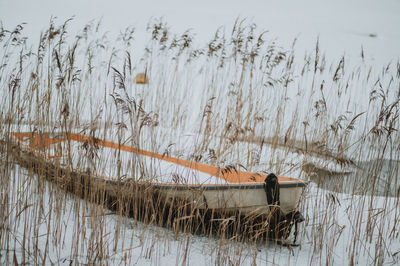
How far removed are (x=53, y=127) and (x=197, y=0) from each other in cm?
2526

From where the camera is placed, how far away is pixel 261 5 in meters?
26.1

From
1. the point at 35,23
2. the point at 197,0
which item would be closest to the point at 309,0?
the point at 197,0

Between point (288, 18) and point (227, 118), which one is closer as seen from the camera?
point (227, 118)

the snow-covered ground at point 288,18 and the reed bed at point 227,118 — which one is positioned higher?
the snow-covered ground at point 288,18

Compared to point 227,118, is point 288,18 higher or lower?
higher

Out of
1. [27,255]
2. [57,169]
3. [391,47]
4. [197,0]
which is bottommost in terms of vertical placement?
[27,255]

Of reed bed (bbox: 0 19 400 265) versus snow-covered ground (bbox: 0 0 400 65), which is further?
snow-covered ground (bbox: 0 0 400 65)

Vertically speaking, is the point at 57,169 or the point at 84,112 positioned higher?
the point at 84,112

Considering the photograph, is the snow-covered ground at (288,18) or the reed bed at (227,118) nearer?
the reed bed at (227,118)

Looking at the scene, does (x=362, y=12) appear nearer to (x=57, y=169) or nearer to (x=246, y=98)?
(x=246, y=98)

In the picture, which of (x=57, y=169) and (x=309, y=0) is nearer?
(x=57, y=169)

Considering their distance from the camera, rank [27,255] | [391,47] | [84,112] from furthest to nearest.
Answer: [391,47]
[84,112]
[27,255]

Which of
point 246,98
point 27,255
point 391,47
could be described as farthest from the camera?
point 391,47

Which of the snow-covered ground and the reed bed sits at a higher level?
the snow-covered ground
